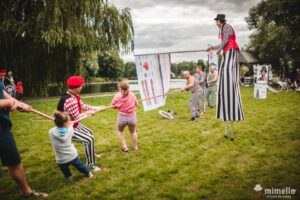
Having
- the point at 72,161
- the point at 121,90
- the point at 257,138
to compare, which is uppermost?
the point at 121,90

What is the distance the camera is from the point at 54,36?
1365cm

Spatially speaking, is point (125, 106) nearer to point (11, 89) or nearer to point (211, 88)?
point (211, 88)

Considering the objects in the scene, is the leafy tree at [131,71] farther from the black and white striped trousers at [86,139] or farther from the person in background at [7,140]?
the person in background at [7,140]

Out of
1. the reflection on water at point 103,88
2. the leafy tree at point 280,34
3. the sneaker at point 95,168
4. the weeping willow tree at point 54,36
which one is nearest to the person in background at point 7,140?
the sneaker at point 95,168

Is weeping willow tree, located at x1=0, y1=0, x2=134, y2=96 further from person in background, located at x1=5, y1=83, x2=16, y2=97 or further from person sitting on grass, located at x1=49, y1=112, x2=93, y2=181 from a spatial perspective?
person sitting on grass, located at x1=49, y1=112, x2=93, y2=181

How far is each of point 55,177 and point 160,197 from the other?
2215 millimetres

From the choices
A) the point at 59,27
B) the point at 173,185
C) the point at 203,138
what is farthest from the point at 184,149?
the point at 59,27

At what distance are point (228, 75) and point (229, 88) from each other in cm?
32

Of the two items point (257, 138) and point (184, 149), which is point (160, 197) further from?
point (257, 138)

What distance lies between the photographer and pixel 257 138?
275 inches

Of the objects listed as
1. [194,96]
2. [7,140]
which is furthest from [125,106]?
[194,96]

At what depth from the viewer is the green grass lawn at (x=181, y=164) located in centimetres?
429

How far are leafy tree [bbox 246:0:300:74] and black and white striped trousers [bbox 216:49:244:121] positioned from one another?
28.4 m

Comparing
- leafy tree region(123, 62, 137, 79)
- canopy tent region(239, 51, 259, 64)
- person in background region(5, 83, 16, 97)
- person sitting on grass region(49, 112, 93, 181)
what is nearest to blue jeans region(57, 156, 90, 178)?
person sitting on grass region(49, 112, 93, 181)
